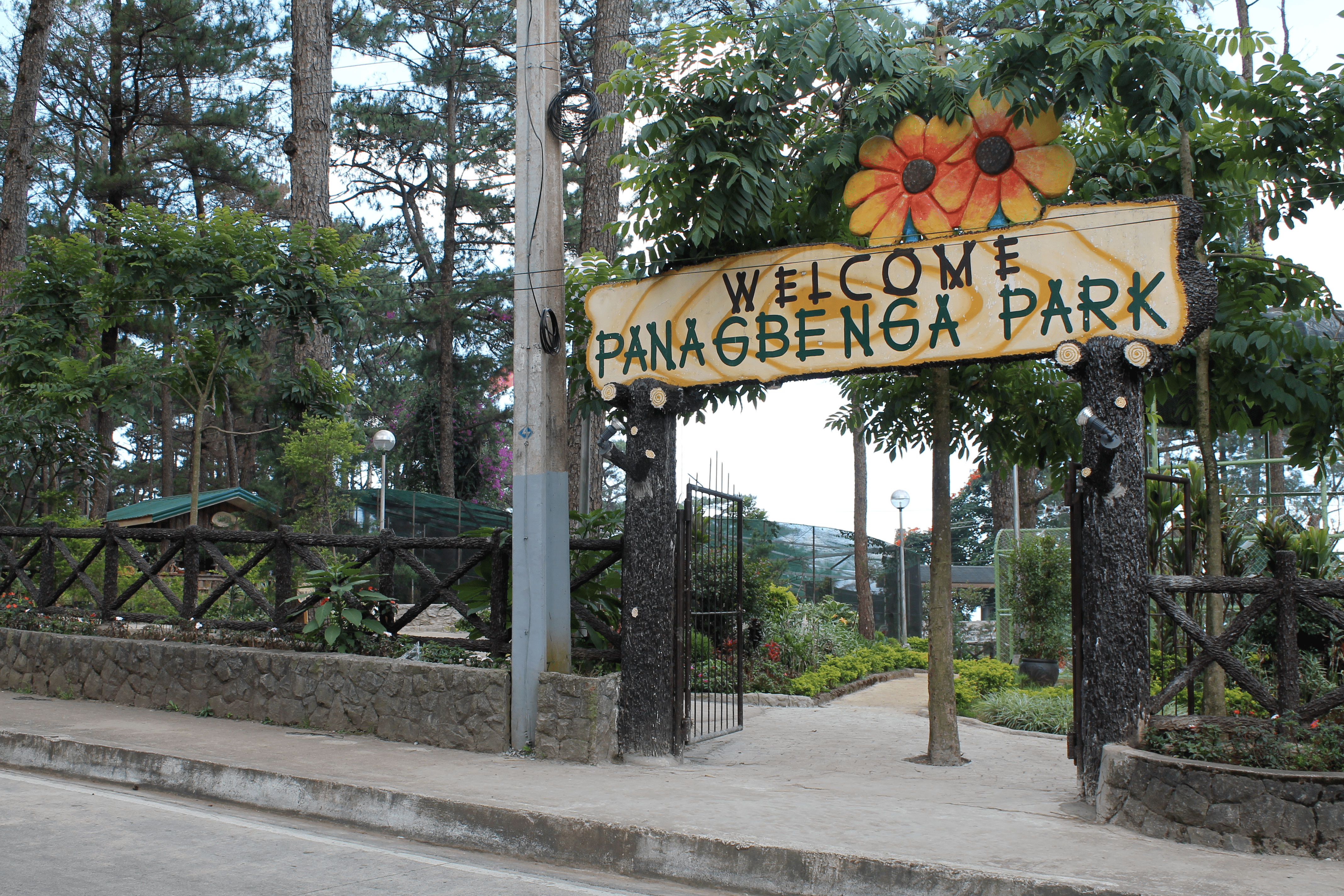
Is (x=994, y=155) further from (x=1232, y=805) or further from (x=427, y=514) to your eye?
(x=427, y=514)

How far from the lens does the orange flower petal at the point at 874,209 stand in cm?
762

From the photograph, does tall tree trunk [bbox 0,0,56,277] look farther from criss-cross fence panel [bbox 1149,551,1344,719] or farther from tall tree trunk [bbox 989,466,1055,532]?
criss-cross fence panel [bbox 1149,551,1344,719]

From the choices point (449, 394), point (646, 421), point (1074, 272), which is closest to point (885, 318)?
point (1074, 272)

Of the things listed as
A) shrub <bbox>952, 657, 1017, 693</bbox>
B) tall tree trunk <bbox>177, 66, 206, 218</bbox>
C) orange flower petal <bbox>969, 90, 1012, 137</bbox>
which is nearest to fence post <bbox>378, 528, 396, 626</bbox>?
orange flower petal <bbox>969, 90, 1012, 137</bbox>

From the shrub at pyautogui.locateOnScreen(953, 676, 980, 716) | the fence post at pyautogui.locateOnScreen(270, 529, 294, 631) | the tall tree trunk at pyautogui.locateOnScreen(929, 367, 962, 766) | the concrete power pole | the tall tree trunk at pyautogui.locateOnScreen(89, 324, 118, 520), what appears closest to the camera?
the concrete power pole

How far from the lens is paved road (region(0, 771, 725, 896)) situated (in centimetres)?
→ 505

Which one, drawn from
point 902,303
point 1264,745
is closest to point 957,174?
point 902,303

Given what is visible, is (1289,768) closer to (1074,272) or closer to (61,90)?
(1074,272)

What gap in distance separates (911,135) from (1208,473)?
10.8 feet

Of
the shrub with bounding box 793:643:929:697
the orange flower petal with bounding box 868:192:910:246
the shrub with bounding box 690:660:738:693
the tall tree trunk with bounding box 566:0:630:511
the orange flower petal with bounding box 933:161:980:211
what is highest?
the tall tree trunk with bounding box 566:0:630:511

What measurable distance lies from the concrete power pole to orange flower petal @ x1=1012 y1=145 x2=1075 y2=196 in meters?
3.55

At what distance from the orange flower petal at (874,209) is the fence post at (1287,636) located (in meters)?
3.41

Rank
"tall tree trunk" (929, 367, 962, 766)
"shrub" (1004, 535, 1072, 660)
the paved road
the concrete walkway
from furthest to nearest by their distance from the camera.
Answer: "shrub" (1004, 535, 1072, 660), "tall tree trunk" (929, 367, 962, 766), the concrete walkway, the paved road

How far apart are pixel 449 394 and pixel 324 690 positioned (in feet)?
77.2
